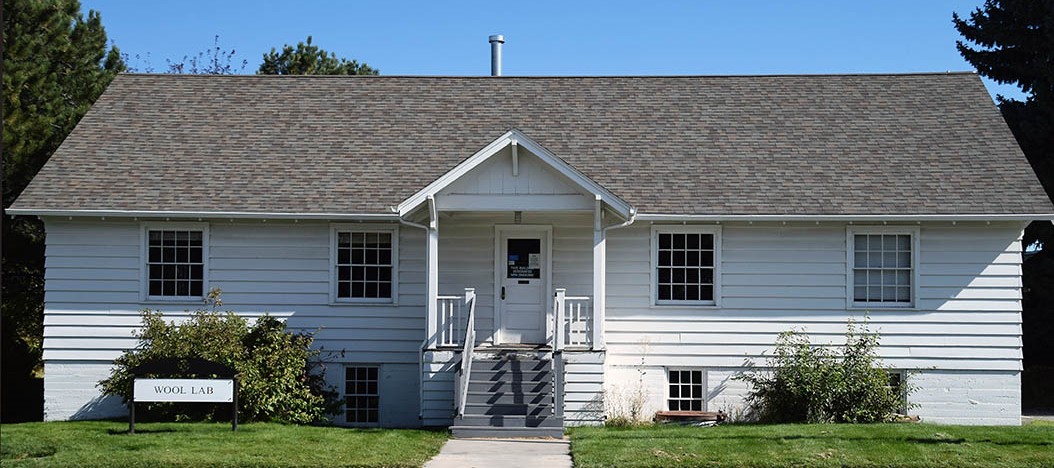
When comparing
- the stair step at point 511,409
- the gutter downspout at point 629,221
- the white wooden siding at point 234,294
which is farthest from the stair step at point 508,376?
the gutter downspout at point 629,221

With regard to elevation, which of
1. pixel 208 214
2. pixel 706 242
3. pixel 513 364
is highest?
pixel 208 214

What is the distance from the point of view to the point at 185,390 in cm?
1627

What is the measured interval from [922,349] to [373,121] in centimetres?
1119

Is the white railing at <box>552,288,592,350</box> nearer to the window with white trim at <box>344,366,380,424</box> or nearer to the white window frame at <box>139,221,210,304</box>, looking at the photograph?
the window with white trim at <box>344,366,380,424</box>

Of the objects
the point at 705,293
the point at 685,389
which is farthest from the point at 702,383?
the point at 705,293

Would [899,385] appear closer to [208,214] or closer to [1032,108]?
[208,214]

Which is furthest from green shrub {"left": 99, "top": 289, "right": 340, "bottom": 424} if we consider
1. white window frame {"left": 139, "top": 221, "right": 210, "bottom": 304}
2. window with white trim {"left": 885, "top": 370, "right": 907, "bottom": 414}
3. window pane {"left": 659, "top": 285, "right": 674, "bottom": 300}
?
window with white trim {"left": 885, "top": 370, "right": 907, "bottom": 414}

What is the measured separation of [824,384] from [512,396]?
198 inches

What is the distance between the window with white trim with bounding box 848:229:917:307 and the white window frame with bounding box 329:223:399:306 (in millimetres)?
7978

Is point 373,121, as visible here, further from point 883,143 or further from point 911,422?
point 911,422

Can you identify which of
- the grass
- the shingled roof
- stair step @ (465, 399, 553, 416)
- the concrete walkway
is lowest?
the concrete walkway

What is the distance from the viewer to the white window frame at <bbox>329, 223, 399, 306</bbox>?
1953cm

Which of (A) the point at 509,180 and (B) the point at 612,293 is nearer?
(A) the point at 509,180

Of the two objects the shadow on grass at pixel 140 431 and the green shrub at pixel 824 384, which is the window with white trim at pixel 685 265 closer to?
the green shrub at pixel 824 384
